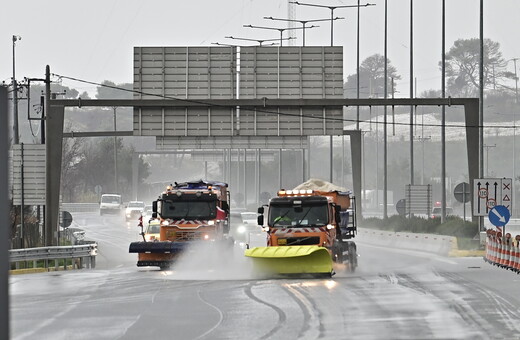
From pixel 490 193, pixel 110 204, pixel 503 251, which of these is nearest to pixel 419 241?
pixel 490 193

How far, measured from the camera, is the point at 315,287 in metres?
26.0

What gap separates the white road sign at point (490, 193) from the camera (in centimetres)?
3922

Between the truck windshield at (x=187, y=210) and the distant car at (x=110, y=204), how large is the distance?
87.8 m

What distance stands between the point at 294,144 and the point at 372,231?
56.3 feet

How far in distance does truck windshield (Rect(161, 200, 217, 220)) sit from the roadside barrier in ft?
28.1

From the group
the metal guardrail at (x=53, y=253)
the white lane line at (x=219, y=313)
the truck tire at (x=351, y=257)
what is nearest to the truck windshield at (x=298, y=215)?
the truck tire at (x=351, y=257)

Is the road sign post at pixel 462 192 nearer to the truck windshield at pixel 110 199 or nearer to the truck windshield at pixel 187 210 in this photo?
the truck windshield at pixel 187 210

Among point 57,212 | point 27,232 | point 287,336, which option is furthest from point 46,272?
point 287,336

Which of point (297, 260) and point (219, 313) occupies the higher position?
point (297, 260)

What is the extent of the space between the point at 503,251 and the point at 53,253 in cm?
1334

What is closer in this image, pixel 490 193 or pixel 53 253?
pixel 53 253

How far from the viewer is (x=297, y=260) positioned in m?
29.2

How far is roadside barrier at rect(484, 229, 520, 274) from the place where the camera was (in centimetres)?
3284

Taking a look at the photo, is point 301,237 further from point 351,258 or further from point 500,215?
point 500,215
